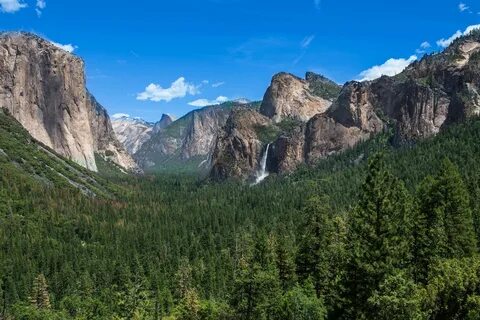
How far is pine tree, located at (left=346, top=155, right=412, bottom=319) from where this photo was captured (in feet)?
142

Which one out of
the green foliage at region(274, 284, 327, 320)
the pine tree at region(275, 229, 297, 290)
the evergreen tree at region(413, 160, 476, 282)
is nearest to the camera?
the green foliage at region(274, 284, 327, 320)

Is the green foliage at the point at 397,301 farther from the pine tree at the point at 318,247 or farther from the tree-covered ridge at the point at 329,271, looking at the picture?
the pine tree at the point at 318,247

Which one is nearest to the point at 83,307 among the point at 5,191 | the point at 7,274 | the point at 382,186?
the point at 7,274

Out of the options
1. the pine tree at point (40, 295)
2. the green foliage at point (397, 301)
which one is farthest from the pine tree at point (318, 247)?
the pine tree at point (40, 295)

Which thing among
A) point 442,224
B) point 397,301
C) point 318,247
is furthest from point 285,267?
point 397,301

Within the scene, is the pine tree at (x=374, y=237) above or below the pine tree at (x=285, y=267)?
above

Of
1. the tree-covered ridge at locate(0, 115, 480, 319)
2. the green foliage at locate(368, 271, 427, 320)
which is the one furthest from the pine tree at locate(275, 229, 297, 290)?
the green foliage at locate(368, 271, 427, 320)

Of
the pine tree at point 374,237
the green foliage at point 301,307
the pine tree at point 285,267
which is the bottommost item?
A: the green foliage at point 301,307

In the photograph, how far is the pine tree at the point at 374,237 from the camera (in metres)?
43.3

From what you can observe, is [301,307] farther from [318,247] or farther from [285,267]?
[285,267]

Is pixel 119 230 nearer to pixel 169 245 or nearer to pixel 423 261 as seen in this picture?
pixel 169 245

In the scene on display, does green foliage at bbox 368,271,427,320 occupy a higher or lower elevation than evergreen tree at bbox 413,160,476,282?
lower

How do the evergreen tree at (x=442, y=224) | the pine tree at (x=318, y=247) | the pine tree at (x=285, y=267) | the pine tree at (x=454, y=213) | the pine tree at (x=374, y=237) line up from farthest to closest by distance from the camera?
the pine tree at (x=285, y=267), the pine tree at (x=318, y=247), the pine tree at (x=454, y=213), the evergreen tree at (x=442, y=224), the pine tree at (x=374, y=237)

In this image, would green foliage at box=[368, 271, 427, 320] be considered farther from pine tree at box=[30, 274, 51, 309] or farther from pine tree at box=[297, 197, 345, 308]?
pine tree at box=[30, 274, 51, 309]
